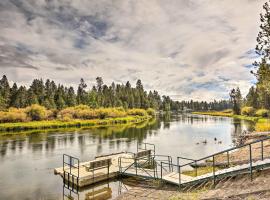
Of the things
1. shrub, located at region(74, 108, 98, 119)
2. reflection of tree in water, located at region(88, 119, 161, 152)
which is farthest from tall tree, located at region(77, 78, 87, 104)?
reflection of tree in water, located at region(88, 119, 161, 152)

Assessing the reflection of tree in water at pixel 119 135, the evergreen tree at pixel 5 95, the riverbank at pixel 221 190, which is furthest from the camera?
the evergreen tree at pixel 5 95

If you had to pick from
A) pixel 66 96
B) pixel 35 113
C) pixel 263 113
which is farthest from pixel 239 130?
pixel 66 96

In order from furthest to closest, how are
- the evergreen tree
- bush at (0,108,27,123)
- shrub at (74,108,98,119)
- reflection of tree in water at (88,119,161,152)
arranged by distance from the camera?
the evergreen tree, shrub at (74,108,98,119), bush at (0,108,27,123), reflection of tree in water at (88,119,161,152)

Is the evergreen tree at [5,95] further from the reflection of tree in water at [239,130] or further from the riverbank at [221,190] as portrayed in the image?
the riverbank at [221,190]

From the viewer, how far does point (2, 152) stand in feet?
111

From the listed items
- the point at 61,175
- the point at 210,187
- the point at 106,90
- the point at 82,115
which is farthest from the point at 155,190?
the point at 106,90

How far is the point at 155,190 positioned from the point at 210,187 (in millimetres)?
3594

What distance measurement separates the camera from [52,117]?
3575 inches

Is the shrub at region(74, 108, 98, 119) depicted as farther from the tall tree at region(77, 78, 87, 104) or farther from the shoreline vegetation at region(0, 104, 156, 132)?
the tall tree at region(77, 78, 87, 104)

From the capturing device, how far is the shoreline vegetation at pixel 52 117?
223ft

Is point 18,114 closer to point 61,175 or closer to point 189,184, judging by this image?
point 61,175

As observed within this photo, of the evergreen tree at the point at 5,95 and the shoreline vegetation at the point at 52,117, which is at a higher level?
the evergreen tree at the point at 5,95

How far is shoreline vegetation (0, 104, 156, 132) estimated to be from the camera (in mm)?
67875

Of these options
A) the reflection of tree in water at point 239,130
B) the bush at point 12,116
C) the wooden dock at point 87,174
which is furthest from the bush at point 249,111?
the wooden dock at point 87,174
